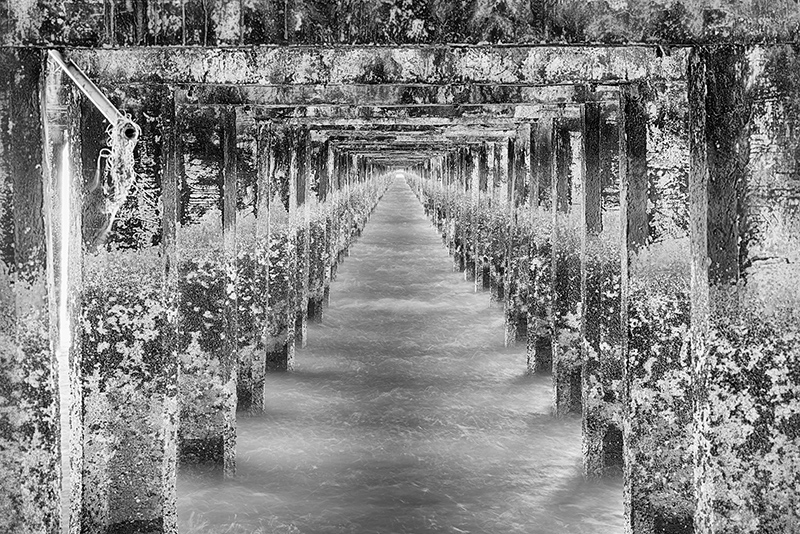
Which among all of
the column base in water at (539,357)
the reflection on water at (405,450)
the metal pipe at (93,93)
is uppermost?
the metal pipe at (93,93)

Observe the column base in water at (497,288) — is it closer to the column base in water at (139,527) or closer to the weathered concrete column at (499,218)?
the weathered concrete column at (499,218)

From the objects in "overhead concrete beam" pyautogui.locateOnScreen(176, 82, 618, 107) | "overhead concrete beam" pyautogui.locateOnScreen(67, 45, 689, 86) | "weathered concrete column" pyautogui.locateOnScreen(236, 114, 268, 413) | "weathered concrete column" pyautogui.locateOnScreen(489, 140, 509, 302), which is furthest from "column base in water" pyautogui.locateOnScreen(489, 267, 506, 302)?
"overhead concrete beam" pyautogui.locateOnScreen(67, 45, 689, 86)

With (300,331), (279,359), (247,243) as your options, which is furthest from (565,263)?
(300,331)

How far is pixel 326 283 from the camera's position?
15633 mm

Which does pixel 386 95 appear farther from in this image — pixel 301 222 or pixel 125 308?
pixel 301 222

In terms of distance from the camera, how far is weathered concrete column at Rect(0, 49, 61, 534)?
327 cm

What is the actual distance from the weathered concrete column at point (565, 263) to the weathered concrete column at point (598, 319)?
110 centimetres

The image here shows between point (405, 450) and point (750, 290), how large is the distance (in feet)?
15.8

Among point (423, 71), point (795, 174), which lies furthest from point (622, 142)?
point (795, 174)

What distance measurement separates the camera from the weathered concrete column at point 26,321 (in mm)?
3266

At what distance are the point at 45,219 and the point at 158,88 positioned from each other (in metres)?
1.69

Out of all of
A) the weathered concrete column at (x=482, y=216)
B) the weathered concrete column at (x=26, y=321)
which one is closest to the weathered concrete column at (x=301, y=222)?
the weathered concrete column at (x=482, y=216)

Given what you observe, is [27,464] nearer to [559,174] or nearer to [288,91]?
[288,91]

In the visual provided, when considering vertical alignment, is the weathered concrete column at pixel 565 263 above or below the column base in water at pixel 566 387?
above
